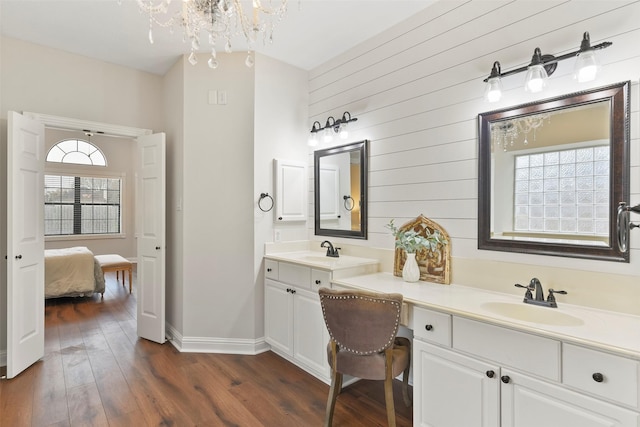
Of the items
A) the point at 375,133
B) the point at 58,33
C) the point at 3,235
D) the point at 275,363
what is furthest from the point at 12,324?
the point at 375,133

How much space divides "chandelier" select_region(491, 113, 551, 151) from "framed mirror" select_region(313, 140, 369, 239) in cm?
110

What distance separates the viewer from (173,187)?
349 centimetres

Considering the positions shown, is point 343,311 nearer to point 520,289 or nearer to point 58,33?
point 520,289

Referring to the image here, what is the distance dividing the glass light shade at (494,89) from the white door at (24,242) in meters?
3.54

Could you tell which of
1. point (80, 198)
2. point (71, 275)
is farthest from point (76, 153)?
point (71, 275)

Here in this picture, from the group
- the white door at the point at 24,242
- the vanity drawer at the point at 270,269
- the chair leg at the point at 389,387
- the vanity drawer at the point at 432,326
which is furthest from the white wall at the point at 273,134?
the white door at the point at 24,242

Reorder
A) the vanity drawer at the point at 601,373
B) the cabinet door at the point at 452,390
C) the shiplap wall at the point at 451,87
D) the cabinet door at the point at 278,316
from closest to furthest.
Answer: the vanity drawer at the point at 601,373 < the cabinet door at the point at 452,390 < the shiplap wall at the point at 451,87 < the cabinet door at the point at 278,316

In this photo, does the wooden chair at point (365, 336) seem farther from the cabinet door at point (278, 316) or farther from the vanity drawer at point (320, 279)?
the cabinet door at point (278, 316)

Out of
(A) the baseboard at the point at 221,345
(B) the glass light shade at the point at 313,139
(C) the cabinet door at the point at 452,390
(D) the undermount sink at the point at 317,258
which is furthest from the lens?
(B) the glass light shade at the point at 313,139

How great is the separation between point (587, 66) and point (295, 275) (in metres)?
2.34

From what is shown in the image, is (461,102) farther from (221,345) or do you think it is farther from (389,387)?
(221,345)

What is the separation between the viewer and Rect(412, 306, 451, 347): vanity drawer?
1808mm

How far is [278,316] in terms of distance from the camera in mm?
3072

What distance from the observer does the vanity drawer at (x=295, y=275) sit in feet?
9.07
